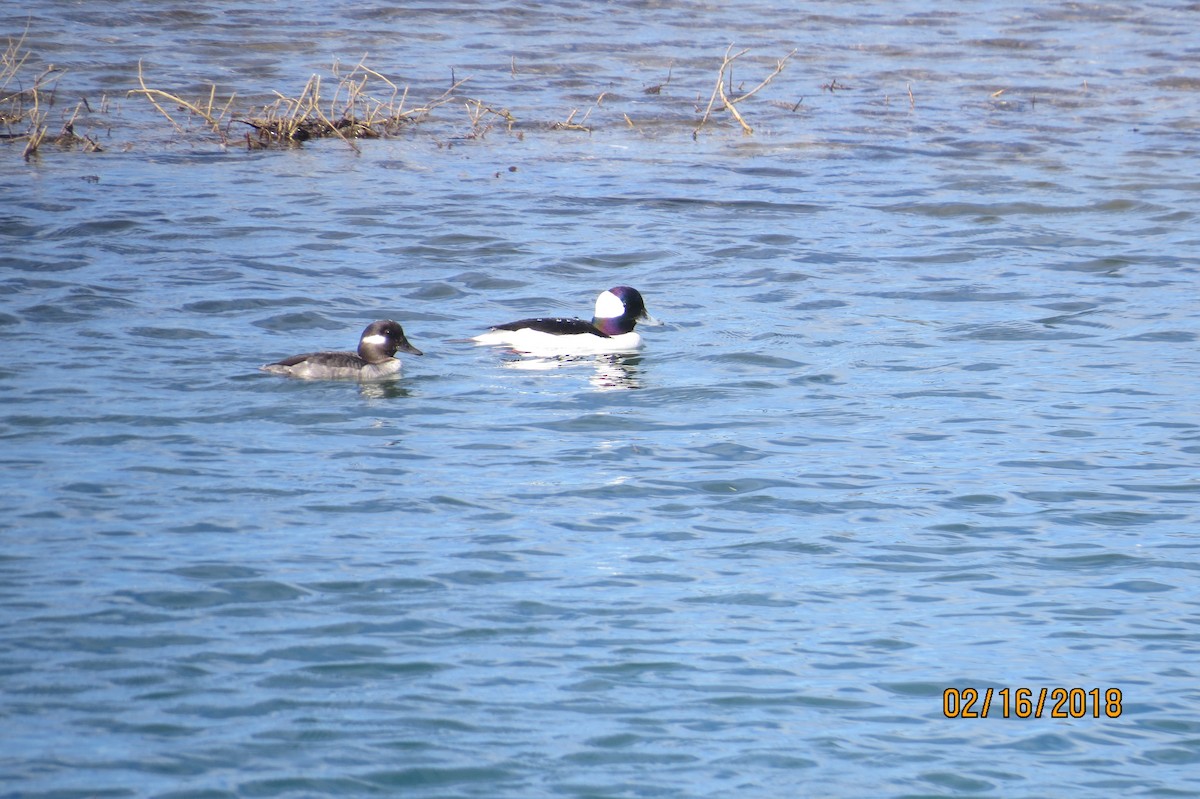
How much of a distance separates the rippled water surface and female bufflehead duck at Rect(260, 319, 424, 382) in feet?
0.44

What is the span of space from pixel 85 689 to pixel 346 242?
9583mm

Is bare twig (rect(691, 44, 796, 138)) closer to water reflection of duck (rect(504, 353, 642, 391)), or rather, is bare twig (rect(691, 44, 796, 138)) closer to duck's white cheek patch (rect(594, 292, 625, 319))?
duck's white cheek patch (rect(594, 292, 625, 319))

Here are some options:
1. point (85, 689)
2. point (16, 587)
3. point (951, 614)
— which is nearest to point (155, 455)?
point (16, 587)

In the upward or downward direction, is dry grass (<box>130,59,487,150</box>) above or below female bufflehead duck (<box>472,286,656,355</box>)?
above

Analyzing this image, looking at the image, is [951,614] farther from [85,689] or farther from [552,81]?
[552,81]

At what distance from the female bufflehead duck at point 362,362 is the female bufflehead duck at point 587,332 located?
2.72 ft

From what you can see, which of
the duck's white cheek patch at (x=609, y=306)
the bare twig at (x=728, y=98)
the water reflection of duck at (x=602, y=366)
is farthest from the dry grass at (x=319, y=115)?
the water reflection of duck at (x=602, y=366)

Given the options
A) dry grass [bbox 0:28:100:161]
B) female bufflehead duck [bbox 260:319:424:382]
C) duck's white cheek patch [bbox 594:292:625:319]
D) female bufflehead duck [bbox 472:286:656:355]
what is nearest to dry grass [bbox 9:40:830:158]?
dry grass [bbox 0:28:100:161]

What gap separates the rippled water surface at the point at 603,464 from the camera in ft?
22.5

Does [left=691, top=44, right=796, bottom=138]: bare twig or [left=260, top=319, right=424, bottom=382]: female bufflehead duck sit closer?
[left=260, top=319, right=424, bottom=382]: female bufflehead duck

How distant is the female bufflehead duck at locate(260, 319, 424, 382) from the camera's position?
1154cm

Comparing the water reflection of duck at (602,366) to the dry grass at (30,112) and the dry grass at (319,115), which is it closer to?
the dry grass at (319,115)

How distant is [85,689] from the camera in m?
6.94

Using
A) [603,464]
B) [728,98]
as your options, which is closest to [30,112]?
[728,98]
